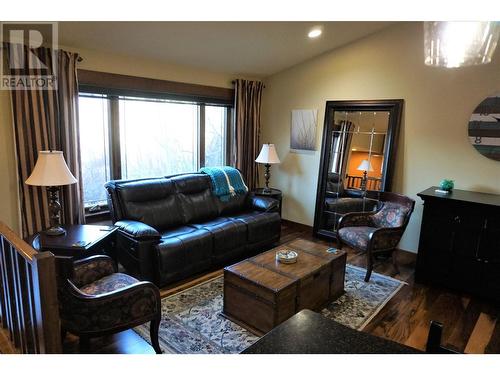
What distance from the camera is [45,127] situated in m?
3.09

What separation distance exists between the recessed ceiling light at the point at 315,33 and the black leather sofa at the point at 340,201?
70.5 inches

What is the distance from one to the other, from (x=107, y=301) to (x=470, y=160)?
3.72m

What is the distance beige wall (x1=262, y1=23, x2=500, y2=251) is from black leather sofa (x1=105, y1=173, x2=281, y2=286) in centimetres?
123

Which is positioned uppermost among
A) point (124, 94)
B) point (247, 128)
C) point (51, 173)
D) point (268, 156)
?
point (124, 94)

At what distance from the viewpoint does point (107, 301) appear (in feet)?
6.57

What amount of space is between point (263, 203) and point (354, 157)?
1342 mm

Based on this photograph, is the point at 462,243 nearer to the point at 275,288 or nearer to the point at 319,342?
the point at 275,288

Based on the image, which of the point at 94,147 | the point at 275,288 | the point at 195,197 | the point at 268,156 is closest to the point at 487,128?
the point at 268,156

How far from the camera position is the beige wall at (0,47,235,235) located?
9.71 feet

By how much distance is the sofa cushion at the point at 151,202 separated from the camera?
346cm

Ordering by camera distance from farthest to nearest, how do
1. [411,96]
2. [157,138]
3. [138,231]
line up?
[157,138], [411,96], [138,231]

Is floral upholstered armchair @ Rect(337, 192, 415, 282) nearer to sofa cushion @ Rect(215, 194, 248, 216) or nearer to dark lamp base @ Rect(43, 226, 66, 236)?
sofa cushion @ Rect(215, 194, 248, 216)

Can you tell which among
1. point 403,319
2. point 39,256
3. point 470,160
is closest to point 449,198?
point 470,160

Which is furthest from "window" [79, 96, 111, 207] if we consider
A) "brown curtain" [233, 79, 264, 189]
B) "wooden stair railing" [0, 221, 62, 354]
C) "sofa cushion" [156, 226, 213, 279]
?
"brown curtain" [233, 79, 264, 189]
